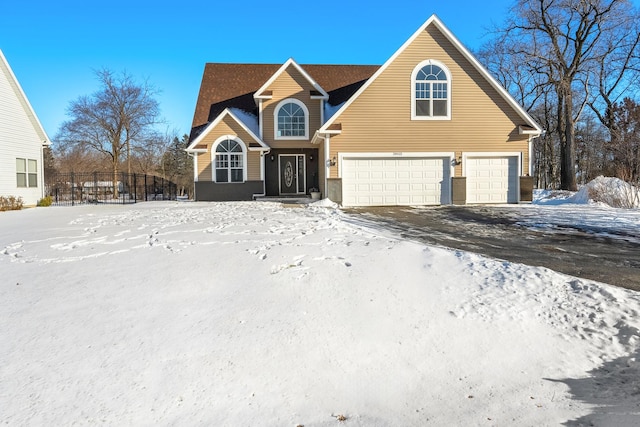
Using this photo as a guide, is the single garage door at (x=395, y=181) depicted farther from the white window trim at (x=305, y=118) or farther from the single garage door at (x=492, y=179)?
the white window trim at (x=305, y=118)

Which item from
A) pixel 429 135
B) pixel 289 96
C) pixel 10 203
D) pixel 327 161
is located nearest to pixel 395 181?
pixel 429 135

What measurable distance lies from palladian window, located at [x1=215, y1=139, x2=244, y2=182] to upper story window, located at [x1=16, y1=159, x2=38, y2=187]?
8901 millimetres

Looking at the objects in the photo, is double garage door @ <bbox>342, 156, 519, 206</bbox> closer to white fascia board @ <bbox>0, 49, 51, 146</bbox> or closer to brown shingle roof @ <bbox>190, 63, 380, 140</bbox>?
brown shingle roof @ <bbox>190, 63, 380, 140</bbox>

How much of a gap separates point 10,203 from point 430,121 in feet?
57.5

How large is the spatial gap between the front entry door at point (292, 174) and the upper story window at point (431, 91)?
659 centimetres

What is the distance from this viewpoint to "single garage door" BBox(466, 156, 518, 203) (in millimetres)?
15758

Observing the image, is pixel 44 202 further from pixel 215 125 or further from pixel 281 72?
pixel 281 72

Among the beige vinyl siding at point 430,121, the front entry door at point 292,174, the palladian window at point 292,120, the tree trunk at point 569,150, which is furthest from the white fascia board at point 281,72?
the tree trunk at point 569,150

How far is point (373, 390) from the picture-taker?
127 inches

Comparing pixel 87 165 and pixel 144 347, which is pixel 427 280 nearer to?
pixel 144 347

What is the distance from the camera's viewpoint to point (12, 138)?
17672 millimetres

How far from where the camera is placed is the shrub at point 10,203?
16134 mm

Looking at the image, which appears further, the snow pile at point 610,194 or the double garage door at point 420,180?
the double garage door at point 420,180

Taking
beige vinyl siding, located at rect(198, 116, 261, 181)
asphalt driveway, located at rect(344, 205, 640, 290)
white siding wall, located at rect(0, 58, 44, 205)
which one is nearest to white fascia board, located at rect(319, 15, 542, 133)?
asphalt driveway, located at rect(344, 205, 640, 290)
